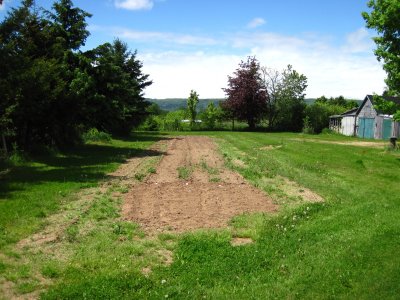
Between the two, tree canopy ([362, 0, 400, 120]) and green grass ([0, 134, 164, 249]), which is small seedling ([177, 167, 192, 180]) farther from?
tree canopy ([362, 0, 400, 120])

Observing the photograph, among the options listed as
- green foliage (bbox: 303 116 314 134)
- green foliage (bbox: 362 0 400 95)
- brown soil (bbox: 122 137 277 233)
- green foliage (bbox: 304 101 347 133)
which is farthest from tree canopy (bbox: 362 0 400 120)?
green foliage (bbox: 304 101 347 133)

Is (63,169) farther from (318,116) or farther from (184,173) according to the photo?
(318,116)

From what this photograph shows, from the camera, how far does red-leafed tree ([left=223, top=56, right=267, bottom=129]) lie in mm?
52438

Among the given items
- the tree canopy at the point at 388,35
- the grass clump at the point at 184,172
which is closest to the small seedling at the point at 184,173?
the grass clump at the point at 184,172

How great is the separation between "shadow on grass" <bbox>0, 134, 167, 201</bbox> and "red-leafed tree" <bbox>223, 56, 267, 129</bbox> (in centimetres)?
3409

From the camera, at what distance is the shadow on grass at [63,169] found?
1180 centimetres

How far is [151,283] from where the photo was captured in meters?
5.39

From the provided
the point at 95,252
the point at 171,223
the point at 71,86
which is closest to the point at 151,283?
the point at 95,252

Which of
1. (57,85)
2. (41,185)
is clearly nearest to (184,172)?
(41,185)

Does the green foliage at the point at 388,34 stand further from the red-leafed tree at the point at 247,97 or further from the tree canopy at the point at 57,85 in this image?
the red-leafed tree at the point at 247,97

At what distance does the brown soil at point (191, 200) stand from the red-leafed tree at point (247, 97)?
127 ft

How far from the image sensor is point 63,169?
1442cm

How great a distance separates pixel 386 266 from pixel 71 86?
15500 millimetres

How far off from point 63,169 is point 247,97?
131 feet
